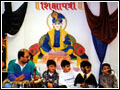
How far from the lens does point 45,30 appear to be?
114 inches

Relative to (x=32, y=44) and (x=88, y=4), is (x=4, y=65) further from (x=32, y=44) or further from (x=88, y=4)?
(x=88, y=4)

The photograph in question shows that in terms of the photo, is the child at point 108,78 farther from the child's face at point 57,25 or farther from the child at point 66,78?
the child's face at point 57,25

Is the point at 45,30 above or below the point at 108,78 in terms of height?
above

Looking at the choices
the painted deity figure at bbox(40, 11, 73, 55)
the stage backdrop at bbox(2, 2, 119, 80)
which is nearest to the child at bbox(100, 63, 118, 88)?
the stage backdrop at bbox(2, 2, 119, 80)

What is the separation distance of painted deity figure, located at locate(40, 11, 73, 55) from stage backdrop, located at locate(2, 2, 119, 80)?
102 millimetres

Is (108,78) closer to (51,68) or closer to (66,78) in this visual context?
(66,78)

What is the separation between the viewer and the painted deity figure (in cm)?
287

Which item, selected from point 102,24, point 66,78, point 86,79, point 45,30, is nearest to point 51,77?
point 66,78

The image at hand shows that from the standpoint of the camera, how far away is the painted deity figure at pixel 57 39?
287cm

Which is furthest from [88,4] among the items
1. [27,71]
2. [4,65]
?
[4,65]

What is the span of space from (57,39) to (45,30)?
0.30 metres

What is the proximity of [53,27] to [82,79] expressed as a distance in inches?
49.1

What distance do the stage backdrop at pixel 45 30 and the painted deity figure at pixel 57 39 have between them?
0.34 feet

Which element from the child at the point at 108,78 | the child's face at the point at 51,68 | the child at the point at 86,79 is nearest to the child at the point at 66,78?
the child at the point at 86,79
